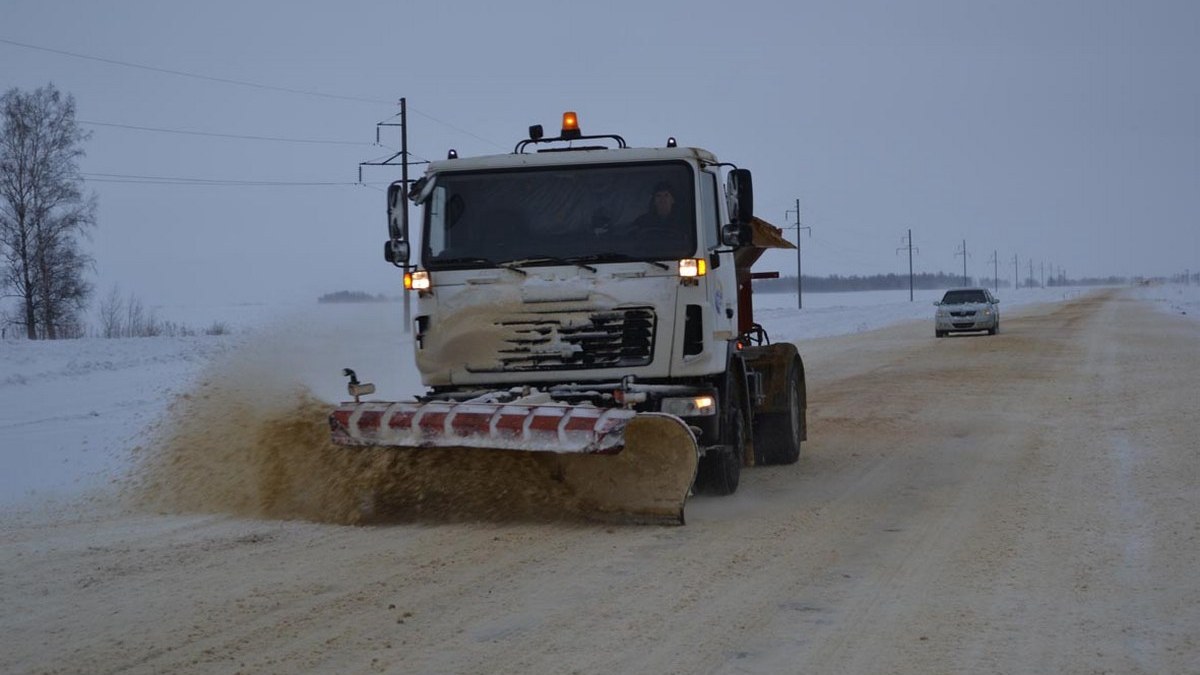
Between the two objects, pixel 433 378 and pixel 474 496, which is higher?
pixel 433 378

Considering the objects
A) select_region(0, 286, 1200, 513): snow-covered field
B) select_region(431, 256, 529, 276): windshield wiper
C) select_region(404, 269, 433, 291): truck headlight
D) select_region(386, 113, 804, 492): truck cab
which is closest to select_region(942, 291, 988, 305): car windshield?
select_region(0, 286, 1200, 513): snow-covered field

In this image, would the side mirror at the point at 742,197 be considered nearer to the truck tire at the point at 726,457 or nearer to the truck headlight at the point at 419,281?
the truck tire at the point at 726,457

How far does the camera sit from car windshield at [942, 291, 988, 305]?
3866cm

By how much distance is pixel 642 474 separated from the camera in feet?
27.8

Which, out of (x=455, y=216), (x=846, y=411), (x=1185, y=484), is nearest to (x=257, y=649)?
(x=455, y=216)

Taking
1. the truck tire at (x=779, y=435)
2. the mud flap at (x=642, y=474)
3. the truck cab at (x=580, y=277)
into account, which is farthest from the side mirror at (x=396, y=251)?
the truck tire at (x=779, y=435)

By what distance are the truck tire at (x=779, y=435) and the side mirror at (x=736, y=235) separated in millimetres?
2785

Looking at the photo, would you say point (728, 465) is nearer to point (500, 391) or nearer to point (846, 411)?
point (500, 391)

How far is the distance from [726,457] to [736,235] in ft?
5.46

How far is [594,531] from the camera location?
824 cm

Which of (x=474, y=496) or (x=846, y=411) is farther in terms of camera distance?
(x=846, y=411)

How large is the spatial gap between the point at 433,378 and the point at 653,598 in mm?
3269

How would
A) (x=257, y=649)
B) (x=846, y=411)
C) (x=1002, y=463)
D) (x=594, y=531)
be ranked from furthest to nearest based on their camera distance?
1. (x=846, y=411)
2. (x=1002, y=463)
3. (x=594, y=531)
4. (x=257, y=649)

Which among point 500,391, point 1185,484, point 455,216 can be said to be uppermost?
point 455,216
